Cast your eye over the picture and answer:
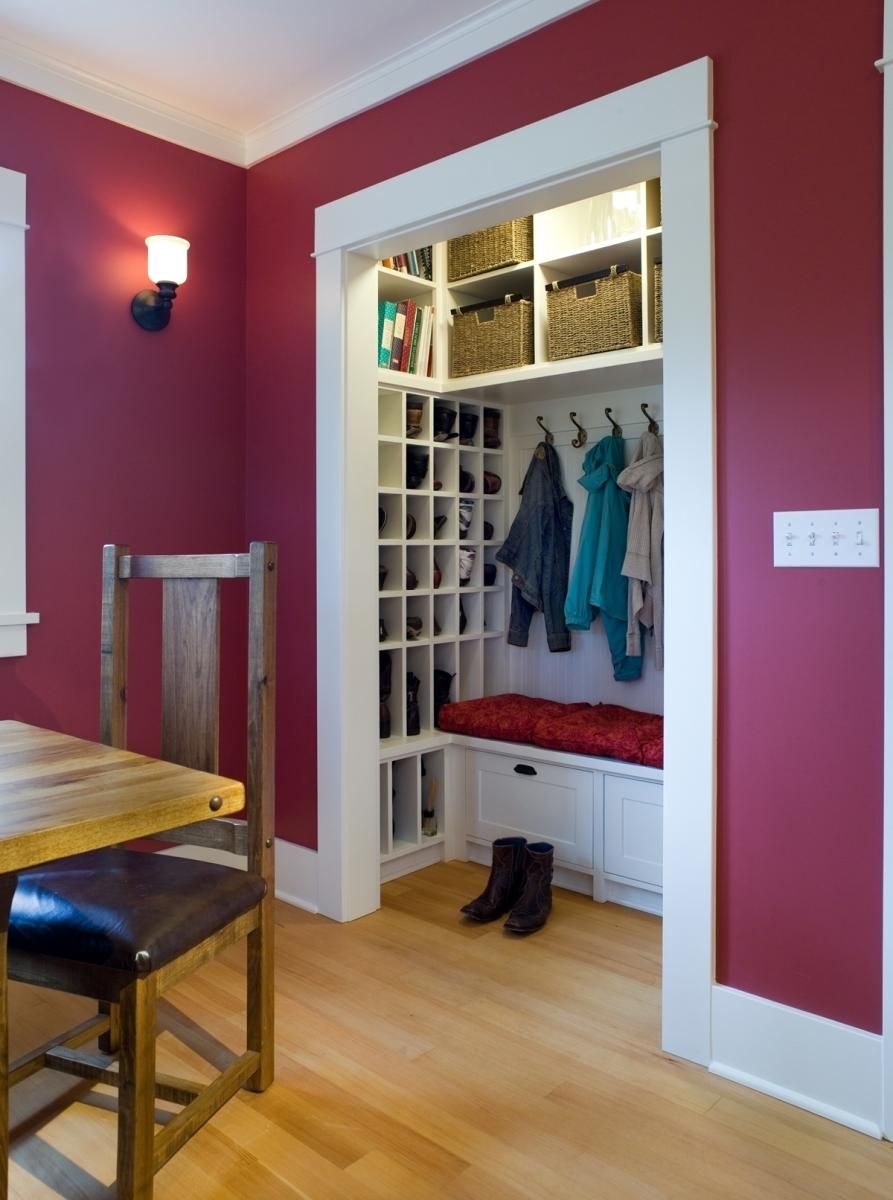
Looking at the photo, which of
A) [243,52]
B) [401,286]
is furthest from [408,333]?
[243,52]

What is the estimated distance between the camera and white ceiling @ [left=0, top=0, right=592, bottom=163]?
237 centimetres

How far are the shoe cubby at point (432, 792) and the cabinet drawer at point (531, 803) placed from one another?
104 millimetres

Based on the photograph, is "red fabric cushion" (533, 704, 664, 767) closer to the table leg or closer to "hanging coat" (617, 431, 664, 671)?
"hanging coat" (617, 431, 664, 671)

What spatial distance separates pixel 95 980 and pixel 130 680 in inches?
59.5

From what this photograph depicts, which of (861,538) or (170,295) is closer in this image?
(861,538)

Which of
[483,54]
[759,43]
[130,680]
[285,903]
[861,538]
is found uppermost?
[483,54]

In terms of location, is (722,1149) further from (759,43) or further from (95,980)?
(759,43)

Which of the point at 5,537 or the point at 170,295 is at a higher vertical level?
the point at 170,295

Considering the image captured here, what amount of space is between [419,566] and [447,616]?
249 mm

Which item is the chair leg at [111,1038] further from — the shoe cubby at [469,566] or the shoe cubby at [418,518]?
the shoe cubby at [469,566]

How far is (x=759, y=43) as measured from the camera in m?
1.90

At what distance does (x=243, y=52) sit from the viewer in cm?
261

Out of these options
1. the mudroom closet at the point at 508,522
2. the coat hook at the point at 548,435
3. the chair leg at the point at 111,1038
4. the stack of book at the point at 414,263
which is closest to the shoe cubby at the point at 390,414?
the mudroom closet at the point at 508,522

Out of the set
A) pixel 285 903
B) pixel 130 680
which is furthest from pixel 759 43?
pixel 285 903
